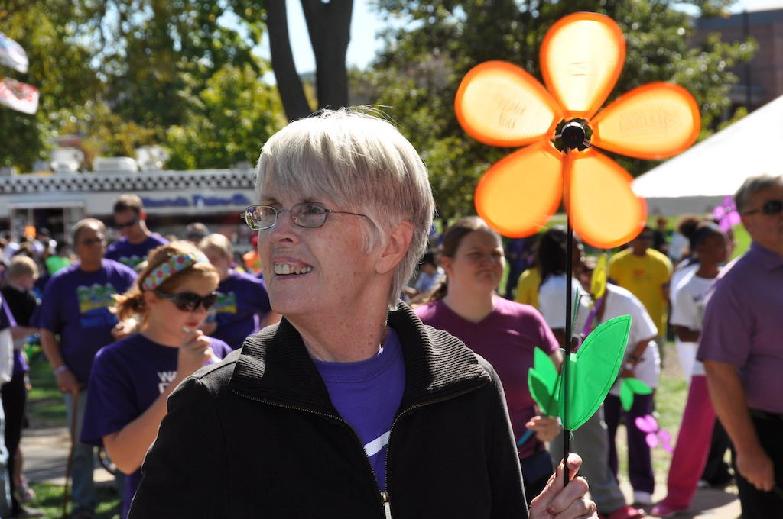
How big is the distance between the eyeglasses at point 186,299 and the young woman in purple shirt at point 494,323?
1012mm

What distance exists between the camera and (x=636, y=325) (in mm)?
6539

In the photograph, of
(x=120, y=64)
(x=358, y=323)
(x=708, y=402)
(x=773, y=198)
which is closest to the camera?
(x=358, y=323)

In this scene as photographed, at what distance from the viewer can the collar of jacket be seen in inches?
66.3

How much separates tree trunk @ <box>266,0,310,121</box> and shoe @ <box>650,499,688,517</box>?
3.34m

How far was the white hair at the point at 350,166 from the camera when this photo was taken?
1770 millimetres

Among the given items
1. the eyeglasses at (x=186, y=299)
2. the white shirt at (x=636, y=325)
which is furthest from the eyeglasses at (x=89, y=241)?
the eyeglasses at (x=186, y=299)

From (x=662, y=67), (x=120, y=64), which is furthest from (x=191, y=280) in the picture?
(x=662, y=67)

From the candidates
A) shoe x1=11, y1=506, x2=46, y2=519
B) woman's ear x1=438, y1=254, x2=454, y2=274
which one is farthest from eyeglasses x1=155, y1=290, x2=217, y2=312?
shoe x1=11, y1=506, x2=46, y2=519

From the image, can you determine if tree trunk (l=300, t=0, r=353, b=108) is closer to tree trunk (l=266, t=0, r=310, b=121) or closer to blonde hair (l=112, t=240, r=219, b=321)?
tree trunk (l=266, t=0, r=310, b=121)

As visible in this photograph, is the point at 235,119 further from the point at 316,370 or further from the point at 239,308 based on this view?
the point at 316,370

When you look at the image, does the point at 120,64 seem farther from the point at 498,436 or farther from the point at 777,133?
the point at 498,436

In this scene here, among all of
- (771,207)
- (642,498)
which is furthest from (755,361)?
(642,498)

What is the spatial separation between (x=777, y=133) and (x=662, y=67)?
17.8m

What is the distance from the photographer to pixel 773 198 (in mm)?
3967
